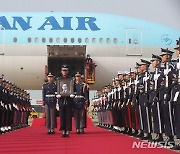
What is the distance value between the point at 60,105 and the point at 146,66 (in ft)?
7.59

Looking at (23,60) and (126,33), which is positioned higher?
(126,33)

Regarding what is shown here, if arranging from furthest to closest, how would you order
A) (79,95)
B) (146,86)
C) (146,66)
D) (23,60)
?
(23,60)
(79,95)
(146,66)
(146,86)

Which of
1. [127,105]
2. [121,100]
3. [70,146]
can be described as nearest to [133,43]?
[121,100]

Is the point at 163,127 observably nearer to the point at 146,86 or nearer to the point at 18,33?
the point at 146,86

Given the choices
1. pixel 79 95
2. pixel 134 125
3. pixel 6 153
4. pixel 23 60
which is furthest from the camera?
pixel 23 60

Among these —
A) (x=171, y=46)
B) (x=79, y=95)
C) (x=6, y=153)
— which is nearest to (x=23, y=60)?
(x=171, y=46)

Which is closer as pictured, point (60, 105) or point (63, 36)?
point (60, 105)

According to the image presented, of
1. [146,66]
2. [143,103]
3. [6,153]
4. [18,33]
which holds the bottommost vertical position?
[6,153]

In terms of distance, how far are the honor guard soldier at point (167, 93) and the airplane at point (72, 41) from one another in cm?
1395

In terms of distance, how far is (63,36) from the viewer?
74.6ft

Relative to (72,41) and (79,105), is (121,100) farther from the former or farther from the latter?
(72,41)

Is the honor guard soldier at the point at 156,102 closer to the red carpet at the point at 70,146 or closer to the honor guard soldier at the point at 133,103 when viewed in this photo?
the red carpet at the point at 70,146

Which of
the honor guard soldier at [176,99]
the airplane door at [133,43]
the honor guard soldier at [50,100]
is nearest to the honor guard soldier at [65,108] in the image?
the honor guard soldier at [50,100]

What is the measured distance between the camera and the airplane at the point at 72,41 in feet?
74.4
